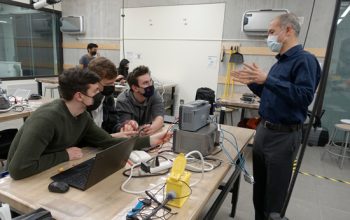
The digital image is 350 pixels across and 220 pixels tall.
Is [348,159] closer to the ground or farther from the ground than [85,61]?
closer to the ground

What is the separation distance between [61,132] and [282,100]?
1.37 metres

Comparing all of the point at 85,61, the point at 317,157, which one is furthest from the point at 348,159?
the point at 85,61

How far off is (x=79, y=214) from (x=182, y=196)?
0.39 m

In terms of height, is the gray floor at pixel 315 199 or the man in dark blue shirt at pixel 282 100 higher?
the man in dark blue shirt at pixel 282 100

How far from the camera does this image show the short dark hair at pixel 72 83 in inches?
53.0

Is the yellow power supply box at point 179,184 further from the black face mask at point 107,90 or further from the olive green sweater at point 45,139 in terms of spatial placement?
the black face mask at point 107,90

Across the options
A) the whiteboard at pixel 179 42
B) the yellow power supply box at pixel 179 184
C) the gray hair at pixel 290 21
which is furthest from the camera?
the whiteboard at pixel 179 42

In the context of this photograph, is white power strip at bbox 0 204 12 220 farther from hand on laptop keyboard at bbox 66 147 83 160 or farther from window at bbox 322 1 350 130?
window at bbox 322 1 350 130

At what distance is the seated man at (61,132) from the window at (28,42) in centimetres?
542

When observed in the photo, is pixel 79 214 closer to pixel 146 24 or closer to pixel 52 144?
pixel 52 144

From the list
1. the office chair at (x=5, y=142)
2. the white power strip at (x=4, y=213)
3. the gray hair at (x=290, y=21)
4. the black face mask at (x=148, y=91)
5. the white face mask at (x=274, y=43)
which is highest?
the gray hair at (x=290, y=21)

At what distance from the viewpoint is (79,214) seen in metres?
0.92

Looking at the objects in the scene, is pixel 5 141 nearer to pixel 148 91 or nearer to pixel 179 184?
pixel 148 91

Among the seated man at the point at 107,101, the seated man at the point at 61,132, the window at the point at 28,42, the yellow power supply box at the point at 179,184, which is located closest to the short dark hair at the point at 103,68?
the seated man at the point at 107,101
